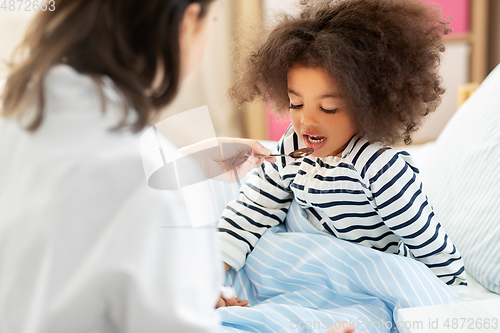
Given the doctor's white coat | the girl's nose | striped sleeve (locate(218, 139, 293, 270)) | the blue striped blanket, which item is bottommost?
the blue striped blanket

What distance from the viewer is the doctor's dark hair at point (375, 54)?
70 cm

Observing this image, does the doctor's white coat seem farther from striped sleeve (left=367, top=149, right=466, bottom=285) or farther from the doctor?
striped sleeve (left=367, top=149, right=466, bottom=285)

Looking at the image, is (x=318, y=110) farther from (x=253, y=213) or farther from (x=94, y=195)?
(x=94, y=195)

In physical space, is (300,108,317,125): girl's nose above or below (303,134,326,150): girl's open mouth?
above

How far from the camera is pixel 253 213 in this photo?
91cm

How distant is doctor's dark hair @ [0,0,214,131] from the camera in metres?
0.40

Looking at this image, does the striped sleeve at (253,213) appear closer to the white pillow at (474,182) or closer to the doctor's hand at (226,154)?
the doctor's hand at (226,154)

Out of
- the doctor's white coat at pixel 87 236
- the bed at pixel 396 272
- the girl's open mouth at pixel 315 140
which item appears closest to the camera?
the doctor's white coat at pixel 87 236

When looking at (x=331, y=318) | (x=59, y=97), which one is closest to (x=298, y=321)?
(x=331, y=318)

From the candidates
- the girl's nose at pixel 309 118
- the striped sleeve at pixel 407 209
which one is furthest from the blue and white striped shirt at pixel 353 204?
the girl's nose at pixel 309 118

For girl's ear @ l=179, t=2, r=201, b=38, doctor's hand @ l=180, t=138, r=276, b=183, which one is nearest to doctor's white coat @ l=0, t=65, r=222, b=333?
girl's ear @ l=179, t=2, r=201, b=38

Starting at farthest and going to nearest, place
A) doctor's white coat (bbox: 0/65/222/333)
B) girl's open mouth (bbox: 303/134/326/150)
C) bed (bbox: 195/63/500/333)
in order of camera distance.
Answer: girl's open mouth (bbox: 303/134/326/150) < bed (bbox: 195/63/500/333) < doctor's white coat (bbox: 0/65/222/333)

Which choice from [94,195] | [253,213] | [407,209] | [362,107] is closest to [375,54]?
[362,107]

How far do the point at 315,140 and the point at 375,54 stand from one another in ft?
0.59
